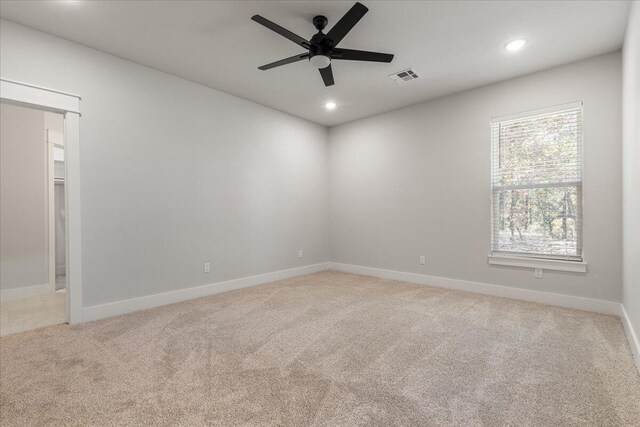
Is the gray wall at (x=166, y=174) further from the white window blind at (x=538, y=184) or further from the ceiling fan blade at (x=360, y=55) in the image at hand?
the white window blind at (x=538, y=184)

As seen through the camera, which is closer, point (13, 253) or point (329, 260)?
point (13, 253)

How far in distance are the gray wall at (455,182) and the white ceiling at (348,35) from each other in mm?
352

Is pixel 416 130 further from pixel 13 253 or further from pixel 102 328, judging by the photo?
pixel 13 253

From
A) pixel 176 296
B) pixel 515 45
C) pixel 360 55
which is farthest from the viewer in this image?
pixel 176 296

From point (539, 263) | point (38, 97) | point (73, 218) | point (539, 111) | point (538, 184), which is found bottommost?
point (539, 263)

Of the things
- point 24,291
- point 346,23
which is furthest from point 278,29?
point 24,291

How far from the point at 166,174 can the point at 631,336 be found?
4641mm

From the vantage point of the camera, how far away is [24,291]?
13.2 ft

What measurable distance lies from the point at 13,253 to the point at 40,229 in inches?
16.0

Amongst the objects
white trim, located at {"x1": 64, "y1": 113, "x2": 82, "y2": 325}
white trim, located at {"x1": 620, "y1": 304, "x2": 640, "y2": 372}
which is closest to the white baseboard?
white trim, located at {"x1": 64, "y1": 113, "x2": 82, "y2": 325}

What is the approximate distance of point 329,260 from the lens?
578 centimetres

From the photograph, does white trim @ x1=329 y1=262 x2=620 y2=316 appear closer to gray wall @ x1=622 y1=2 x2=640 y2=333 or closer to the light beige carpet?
the light beige carpet

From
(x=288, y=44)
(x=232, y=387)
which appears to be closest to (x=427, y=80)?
(x=288, y=44)

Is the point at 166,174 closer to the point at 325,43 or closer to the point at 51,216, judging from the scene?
the point at 51,216
